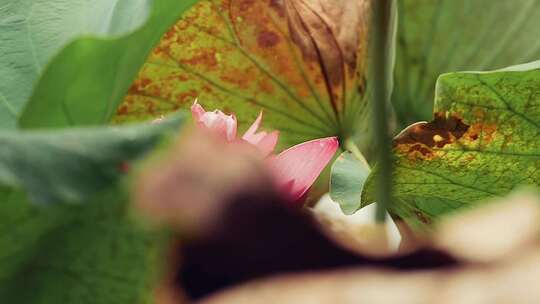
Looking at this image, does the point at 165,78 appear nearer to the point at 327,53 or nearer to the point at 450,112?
the point at 327,53

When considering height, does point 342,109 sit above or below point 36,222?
below

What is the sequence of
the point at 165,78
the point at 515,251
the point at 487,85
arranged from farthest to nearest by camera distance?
1. the point at 165,78
2. the point at 487,85
3. the point at 515,251

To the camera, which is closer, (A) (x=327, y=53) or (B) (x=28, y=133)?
(B) (x=28, y=133)

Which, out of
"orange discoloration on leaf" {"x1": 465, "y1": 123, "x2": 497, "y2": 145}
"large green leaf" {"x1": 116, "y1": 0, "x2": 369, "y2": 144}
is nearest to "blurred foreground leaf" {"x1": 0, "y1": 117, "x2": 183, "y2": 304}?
"orange discoloration on leaf" {"x1": 465, "y1": 123, "x2": 497, "y2": 145}

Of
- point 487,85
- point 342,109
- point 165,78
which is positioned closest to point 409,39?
point 342,109

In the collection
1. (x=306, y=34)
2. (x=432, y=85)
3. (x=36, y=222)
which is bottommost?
(x=432, y=85)

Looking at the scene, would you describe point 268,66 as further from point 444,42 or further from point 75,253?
point 75,253

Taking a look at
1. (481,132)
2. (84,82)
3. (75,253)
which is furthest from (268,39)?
(75,253)
